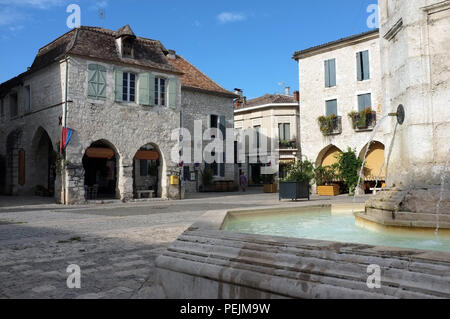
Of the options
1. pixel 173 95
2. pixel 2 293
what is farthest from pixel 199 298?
pixel 173 95

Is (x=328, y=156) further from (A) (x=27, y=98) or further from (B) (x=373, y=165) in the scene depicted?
(A) (x=27, y=98)

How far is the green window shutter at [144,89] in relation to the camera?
63.7 ft

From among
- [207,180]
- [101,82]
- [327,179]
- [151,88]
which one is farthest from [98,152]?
[327,179]

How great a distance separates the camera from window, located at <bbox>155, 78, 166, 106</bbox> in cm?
2036

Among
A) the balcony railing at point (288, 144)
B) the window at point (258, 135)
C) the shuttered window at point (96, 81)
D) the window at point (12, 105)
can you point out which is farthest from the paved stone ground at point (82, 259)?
the window at point (258, 135)

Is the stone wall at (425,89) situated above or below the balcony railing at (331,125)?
below

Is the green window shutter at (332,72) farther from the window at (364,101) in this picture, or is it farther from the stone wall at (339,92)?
the window at (364,101)

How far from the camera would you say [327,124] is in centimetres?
2334

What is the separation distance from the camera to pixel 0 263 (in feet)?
15.4

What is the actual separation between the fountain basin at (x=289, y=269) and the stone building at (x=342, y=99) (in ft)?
63.1

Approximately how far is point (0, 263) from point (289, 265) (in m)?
3.81

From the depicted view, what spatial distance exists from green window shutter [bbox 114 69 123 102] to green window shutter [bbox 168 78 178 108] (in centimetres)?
282

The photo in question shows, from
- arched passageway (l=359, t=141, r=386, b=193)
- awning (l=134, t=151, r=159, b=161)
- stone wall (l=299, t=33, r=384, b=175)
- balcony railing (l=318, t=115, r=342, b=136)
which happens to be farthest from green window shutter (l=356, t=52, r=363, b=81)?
awning (l=134, t=151, r=159, b=161)

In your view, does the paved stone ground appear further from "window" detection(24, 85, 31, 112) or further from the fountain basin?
"window" detection(24, 85, 31, 112)
